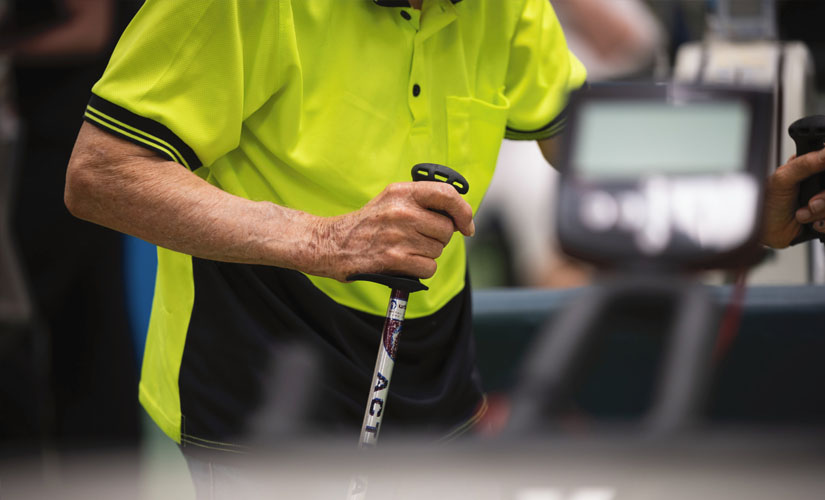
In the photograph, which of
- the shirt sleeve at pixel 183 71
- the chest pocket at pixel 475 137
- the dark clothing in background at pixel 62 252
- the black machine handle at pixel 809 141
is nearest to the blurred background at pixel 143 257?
the dark clothing in background at pixel 62 252

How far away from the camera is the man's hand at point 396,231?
2.43 feet

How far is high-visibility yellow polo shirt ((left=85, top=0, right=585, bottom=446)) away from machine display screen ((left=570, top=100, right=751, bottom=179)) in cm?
21

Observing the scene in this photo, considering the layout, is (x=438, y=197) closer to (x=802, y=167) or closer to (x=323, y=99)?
(x=323, y=99)

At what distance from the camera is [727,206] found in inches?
27.0

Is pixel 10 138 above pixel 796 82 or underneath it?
underneath

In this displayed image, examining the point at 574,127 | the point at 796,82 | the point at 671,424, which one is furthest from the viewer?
the point at 796,82

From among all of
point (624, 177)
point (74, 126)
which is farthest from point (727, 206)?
point (74, 126)

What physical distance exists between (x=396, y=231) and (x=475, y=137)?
0.23 meters

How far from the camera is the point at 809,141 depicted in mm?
838

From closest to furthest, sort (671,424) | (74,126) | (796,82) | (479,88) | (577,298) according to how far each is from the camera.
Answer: (671,424), (577,298), (479,88), (796,82), (74,126)

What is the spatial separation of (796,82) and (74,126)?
115 cm

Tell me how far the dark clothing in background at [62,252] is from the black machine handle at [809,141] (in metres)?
1.05

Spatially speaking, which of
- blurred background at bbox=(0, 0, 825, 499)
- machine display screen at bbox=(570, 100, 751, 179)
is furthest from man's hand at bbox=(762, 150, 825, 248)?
blurred background at bbox=(0, 0, 825, 499)

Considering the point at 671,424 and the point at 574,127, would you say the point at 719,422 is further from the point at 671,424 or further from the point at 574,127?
the point at 574,127
